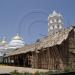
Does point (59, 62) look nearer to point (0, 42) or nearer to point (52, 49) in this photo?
point (52, 49)

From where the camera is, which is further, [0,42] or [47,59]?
[0,42]

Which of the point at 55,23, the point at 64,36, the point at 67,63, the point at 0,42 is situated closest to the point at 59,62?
the point at 67,63

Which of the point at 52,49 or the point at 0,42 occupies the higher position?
the point at 0,42

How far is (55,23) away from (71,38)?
62152 millimetres

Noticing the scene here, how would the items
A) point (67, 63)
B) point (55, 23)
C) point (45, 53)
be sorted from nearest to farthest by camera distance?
point (67, 63) < point (45, 53) < point (55, 23)

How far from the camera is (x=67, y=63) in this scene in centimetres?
3209

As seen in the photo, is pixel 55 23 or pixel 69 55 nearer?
pixel 69 55

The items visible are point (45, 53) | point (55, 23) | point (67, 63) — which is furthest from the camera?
point (55, 23)

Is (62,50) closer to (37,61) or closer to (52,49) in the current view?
(52,49)

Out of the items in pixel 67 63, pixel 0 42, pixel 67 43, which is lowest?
pixel 67 63

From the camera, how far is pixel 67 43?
32.2 meters

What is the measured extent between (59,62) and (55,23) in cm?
6249

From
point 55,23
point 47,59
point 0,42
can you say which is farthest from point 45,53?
point 0,42

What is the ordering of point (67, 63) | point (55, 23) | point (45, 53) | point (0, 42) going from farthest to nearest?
point (0, 42)
point (55, 23)
point (45, 53)
point (67, 63)
